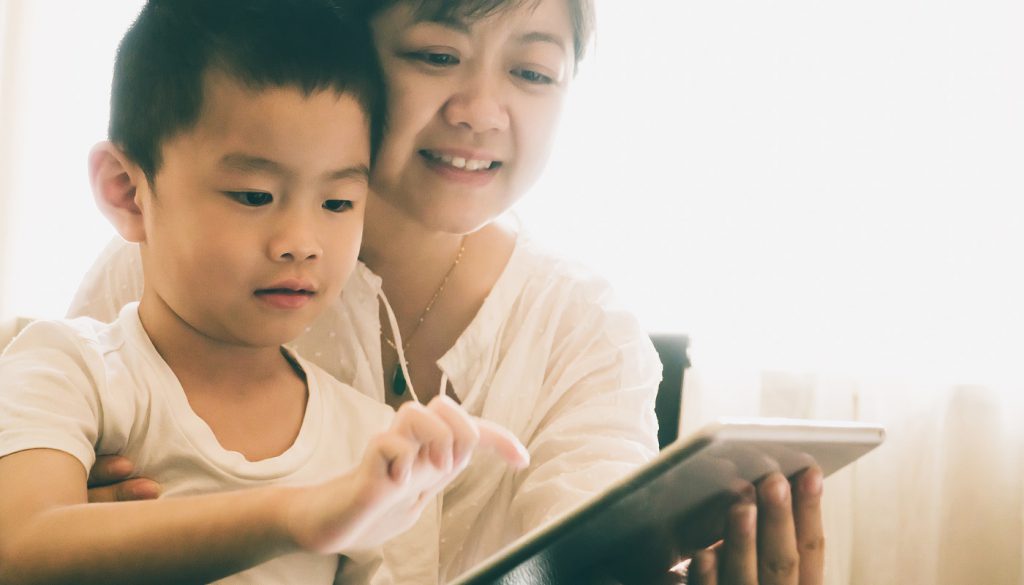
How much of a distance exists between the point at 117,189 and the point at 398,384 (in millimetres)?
488

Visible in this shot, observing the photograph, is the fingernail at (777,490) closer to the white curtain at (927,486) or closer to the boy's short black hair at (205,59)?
the boy's short black hair at (205,59)

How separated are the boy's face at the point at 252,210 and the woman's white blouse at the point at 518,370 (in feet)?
1.15

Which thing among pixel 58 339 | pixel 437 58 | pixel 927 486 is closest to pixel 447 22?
pixel 437 58

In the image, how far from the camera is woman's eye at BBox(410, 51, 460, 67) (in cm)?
130

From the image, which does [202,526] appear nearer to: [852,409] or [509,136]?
[509,136]

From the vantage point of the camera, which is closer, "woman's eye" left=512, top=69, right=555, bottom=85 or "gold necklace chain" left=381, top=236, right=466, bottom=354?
"woman's eye" left=512, top=69, right=555, bottom=85

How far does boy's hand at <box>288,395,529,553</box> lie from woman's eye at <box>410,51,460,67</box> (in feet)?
2.11

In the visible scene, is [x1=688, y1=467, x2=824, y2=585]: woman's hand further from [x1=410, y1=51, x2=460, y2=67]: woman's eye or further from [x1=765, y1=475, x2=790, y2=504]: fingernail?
[x1=410, y1=51, x2=460, y2=67]: woman's eye

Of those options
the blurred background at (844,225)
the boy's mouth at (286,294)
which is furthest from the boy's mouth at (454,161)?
the blurred background at (844,225)

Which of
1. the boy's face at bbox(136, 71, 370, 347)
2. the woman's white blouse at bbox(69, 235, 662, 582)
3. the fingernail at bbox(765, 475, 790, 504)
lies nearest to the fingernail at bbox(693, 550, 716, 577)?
the fingernail at bbox(765, 475, 790, 504)

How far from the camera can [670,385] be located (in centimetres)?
170

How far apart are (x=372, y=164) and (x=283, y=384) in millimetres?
292

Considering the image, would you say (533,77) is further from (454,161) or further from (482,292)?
(482,292)

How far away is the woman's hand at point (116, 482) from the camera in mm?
976
